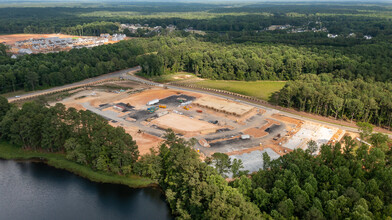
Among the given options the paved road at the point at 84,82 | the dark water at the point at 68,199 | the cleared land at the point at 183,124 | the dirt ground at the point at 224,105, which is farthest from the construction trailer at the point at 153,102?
the paved road at the point at 84,82

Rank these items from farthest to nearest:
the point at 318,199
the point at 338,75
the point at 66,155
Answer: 1. the point at 338,75
2. the point at 66,155
3. the point at 318,199

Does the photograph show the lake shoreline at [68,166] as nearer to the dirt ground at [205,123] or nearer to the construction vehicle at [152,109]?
the dirt ground at [205,123]

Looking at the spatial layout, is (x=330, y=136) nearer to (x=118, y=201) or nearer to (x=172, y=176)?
(x=172, y=176)

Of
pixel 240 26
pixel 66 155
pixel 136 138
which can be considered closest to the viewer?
pixel 66 155

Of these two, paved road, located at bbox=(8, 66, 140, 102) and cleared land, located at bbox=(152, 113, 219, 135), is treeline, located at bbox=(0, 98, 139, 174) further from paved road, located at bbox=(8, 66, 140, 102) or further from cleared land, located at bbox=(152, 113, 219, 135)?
paved road, located at bbox=(8, 66, 140, 102)

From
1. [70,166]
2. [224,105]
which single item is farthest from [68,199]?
[224,105]

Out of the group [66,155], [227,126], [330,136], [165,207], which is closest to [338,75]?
[330,136]

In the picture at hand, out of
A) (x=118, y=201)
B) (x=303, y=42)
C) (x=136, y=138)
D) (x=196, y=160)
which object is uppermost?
(x=303, y=42)
